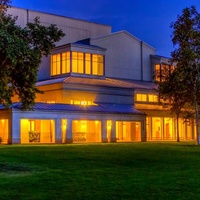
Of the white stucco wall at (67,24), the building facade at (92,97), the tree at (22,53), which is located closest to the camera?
the tree at (22,53)

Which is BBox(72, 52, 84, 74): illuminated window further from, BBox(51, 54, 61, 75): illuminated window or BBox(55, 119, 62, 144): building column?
BBox(55, 119, 62, 144): building column

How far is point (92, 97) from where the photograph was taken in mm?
47438

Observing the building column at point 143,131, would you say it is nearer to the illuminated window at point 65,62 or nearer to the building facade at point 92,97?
the building facade at point 92,97

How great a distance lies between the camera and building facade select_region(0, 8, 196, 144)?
1615 inches

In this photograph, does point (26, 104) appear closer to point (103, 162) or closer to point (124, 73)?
point (103, 162)

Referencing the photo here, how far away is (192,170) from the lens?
52.5ft

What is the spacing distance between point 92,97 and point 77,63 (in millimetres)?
5251

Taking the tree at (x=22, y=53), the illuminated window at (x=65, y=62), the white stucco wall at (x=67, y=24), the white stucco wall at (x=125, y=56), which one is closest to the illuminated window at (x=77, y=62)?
the illuminated window at (x=65, y=62)

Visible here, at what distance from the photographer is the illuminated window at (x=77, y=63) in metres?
50.1

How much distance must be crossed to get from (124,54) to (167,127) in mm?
11856

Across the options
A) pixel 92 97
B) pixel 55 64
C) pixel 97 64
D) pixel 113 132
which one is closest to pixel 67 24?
pixel 55 64

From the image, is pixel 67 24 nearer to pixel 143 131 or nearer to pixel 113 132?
pixel 143 131

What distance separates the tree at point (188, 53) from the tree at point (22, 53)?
2124 centimetres

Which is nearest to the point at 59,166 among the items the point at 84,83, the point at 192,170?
the point at 192,170
